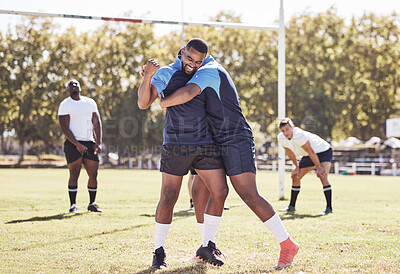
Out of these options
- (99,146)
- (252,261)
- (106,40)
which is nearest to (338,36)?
(106,40)

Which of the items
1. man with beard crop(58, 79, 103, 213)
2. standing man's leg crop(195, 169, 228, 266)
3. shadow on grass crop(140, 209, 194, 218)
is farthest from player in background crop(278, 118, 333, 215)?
standing man's leg crop(195, 169, 228, 266)

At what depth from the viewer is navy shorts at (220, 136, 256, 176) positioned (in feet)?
15.9

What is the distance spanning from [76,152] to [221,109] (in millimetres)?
5059

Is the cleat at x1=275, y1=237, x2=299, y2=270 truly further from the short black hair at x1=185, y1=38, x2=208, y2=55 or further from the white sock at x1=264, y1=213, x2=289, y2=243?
the short black hair at x1=185, y1=38, x2=208, y2=55

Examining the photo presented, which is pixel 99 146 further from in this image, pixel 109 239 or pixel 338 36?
pixel 338 36

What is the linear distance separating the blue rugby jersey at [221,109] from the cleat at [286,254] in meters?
1.04

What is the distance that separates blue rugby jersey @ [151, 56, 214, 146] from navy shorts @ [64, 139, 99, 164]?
4846 mm

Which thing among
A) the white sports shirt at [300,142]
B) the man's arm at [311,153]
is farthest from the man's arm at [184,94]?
the man's arm at [311,153]

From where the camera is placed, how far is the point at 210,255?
5070 mm

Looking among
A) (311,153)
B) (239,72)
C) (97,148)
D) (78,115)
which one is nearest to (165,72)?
(78,115)

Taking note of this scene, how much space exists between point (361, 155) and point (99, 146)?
3911cm

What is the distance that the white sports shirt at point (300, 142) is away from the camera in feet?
31.9

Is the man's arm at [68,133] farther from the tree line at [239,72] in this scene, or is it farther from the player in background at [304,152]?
the tree line at [239,72]

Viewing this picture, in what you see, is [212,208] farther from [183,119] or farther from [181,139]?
[183,119]
